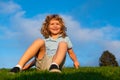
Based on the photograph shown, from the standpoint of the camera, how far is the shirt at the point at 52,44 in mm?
11102

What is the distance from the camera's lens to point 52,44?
11258 millimetres

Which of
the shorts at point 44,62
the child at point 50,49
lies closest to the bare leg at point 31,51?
the child at point 50,49

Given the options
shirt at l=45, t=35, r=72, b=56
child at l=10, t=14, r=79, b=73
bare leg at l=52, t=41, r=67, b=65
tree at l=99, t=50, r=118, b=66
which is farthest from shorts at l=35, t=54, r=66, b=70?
tree at l=99, t=50, r=118, b=66

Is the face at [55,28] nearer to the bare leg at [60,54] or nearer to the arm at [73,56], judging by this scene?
the arm at [73,56]

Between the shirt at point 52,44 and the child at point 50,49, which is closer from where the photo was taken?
the child at point 50,49

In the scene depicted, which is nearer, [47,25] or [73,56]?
[73,56]

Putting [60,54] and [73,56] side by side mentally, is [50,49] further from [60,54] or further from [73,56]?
[60,54]

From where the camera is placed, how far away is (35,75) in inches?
366

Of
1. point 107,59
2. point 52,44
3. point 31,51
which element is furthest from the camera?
point 107,59

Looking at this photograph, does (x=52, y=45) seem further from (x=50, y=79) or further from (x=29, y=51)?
(x=50, y=79)

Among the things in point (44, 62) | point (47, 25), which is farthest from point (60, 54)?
point (47, 25)

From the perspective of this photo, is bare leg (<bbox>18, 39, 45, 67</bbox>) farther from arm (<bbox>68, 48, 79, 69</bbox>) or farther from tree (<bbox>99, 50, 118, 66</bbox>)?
tree (<bbox>99, 50, 118, 66</bbox>)

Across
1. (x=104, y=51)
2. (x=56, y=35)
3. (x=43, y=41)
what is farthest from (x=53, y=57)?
(x=104, y=51)

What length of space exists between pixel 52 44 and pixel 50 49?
190 millimetres
